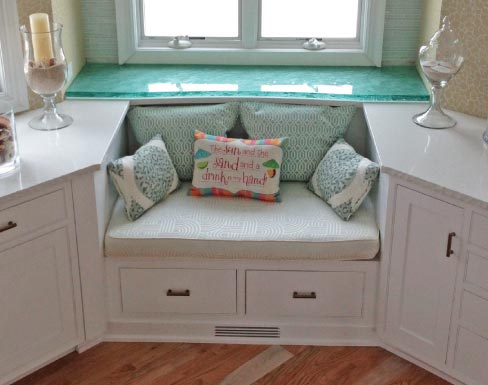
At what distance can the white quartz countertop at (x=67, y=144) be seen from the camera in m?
2.46

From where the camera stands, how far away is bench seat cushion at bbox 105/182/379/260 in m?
2.68

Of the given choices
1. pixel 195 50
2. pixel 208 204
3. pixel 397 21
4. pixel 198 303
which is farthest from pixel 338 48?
pixel 198 303

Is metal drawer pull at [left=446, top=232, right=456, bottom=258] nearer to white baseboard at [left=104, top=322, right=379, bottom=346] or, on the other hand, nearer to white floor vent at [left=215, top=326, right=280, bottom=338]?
white baseboard at [left=104, top=322, right=379, bottom=346]

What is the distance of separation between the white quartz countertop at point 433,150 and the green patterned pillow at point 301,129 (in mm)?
138

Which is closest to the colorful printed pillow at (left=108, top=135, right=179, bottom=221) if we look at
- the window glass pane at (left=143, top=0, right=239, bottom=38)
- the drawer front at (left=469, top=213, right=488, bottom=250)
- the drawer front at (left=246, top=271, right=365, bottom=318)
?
the drawer front at (left=246, top=271, right=365, bottom=318)

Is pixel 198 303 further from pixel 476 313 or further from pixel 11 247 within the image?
pixel 476 313

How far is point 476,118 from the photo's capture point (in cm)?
295

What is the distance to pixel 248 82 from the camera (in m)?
3.27

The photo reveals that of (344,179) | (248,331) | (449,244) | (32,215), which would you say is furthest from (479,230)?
(32,215)

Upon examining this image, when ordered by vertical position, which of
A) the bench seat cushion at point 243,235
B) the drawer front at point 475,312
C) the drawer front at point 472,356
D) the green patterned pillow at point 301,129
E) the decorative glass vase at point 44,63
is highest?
the decorative glass vase at point 44,63

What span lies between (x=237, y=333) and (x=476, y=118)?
4.01ft

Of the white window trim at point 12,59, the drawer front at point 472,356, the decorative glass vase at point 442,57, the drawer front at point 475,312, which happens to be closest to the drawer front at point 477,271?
the drawer front at point 475,312

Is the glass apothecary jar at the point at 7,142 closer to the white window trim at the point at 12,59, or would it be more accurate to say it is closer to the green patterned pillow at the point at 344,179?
the white window trim at the point at 12,59

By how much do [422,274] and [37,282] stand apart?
1288 millimetres
